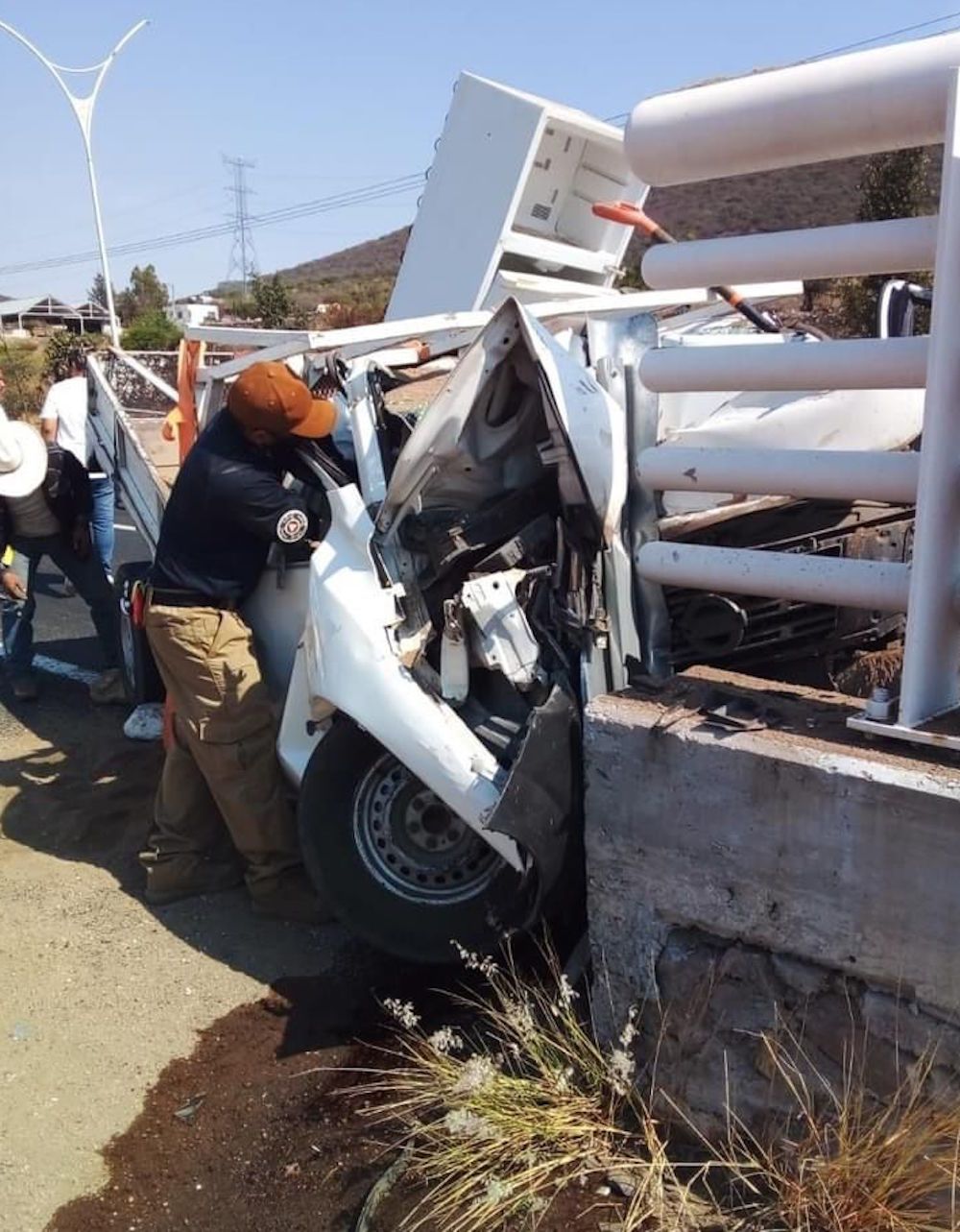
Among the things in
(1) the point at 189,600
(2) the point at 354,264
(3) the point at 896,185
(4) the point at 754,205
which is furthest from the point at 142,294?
(1) the point at 189,600

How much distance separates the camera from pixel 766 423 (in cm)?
372

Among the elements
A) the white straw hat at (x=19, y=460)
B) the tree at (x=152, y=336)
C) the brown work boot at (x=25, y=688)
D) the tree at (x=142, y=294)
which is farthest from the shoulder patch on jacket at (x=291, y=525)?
the tree at (x=142, y=294)

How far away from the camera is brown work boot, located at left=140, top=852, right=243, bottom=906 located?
14.8 ft

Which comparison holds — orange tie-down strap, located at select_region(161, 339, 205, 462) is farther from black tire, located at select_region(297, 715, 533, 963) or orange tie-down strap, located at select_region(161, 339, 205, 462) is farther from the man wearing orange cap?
black tire, located at select_region(297, 715, 533, 963)

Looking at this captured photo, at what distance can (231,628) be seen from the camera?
4438mm

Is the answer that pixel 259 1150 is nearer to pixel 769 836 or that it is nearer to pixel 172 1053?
pixel 172 1053

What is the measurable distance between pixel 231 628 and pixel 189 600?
0.20 metres

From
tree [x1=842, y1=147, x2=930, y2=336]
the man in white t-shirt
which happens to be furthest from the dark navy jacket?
tree [x1=842, y1=147, x2=930, y2=336]

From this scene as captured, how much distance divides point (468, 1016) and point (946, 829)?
1.73m

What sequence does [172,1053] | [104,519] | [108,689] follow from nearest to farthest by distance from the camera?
[172,1053] < [108,689] < [104,519]

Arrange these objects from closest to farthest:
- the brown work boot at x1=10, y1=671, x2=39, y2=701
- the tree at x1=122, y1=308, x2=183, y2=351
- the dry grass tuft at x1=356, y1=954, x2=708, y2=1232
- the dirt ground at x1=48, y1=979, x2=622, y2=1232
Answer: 1. the dry grass tuft at x1=356, y1=954, x2=708, y2=1232
2. the dirt ground at x1=48, y1=979, x2=622, y2=1232
3. the brown work boot at x1=10, y1=671, x2=39, y2=701
4. the tree at x1=122, y1=308, x2=183, y2=351

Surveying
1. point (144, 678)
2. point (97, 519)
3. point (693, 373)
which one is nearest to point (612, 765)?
point (693, 373)

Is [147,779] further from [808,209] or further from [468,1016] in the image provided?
[808,209]

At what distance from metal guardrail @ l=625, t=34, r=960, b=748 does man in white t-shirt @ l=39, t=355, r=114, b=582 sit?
239 inches
